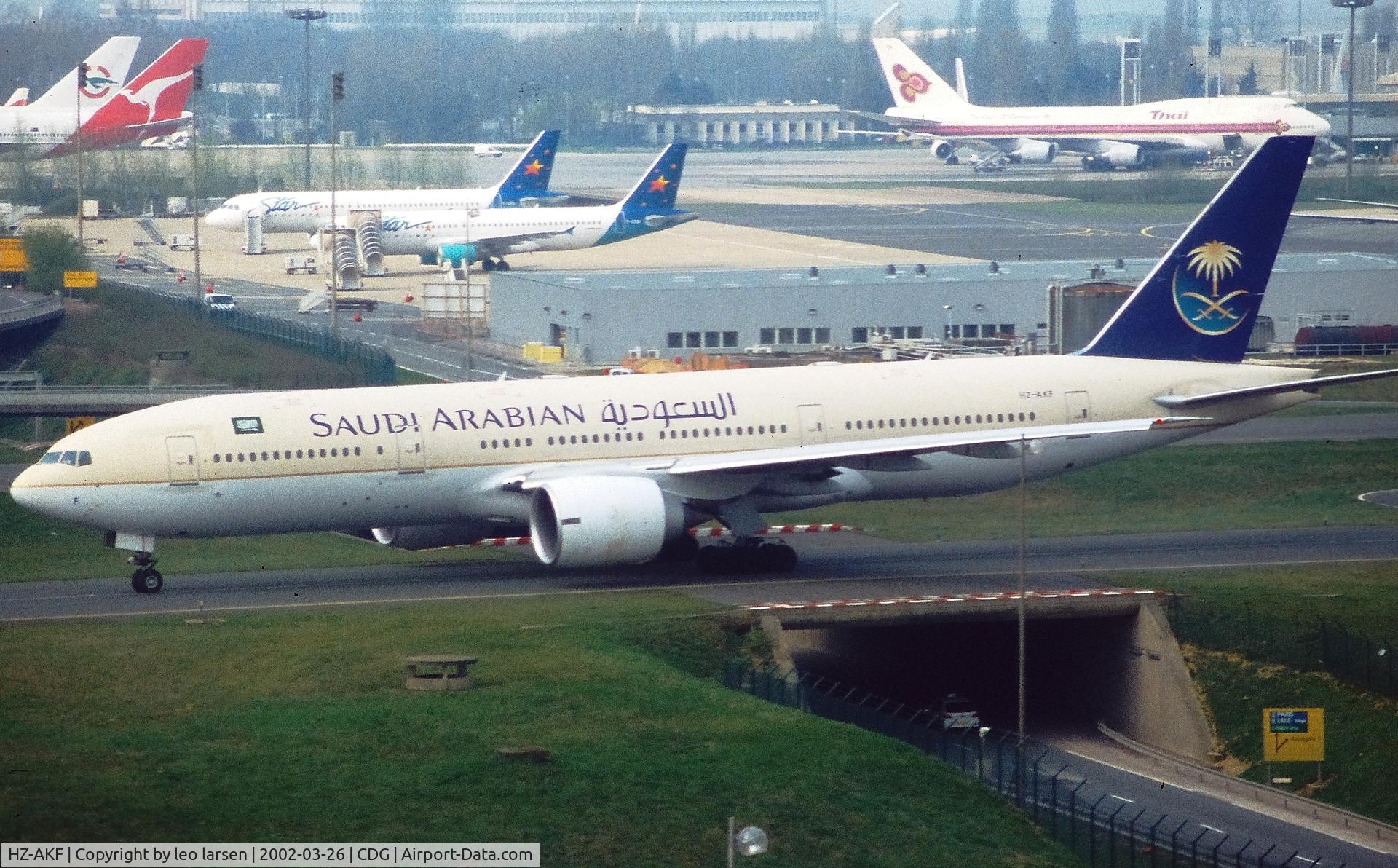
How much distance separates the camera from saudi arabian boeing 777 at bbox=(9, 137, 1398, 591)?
42688mm

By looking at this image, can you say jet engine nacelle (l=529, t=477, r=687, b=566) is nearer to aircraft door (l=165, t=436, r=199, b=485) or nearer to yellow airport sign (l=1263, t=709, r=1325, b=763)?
aircraft door (l=165, t=436, r=199, b=485)

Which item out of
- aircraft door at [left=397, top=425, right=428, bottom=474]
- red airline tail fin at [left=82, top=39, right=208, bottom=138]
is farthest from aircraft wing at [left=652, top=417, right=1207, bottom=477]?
red airline tail fin at [left=82, top=39, right=208, bottom=138]

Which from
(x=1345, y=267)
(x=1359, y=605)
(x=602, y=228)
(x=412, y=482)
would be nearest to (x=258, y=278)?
(x=602, y=228)

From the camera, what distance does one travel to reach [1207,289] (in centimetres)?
5166

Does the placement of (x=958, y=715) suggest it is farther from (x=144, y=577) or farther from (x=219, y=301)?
(x=219, y=301)

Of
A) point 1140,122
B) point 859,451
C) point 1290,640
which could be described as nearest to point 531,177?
point 1140,122

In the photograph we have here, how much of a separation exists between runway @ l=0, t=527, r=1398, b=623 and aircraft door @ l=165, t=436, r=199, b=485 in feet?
9.50

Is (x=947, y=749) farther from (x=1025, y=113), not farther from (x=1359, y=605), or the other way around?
(x=1025, y=113)

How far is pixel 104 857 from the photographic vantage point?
28359mm

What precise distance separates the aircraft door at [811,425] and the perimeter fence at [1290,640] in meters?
9.16

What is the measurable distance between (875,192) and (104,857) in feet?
493

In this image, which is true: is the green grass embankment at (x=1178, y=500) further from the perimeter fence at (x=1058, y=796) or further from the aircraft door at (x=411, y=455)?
the aircraft door at (x=411, y=455)

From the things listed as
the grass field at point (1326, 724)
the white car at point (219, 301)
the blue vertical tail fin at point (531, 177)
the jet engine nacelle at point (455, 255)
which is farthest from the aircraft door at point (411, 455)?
the blue vertical tail fin at point (531, 177)

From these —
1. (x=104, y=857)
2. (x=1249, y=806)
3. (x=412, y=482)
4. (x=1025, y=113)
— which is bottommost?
(x=1249, y=806)
